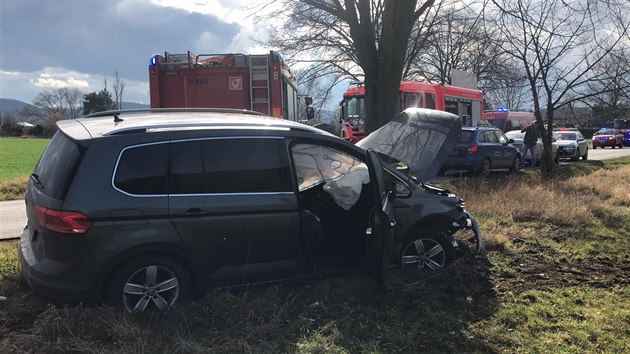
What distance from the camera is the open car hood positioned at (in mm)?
5391

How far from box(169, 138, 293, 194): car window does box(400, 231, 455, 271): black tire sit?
1.56m

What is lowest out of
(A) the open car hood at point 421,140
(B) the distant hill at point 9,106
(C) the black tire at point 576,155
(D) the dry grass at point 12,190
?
(D) the dry grass at point 12,190

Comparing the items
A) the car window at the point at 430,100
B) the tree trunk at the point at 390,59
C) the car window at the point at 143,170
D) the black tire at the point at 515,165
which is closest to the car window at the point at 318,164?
the car window at the point at 143,170

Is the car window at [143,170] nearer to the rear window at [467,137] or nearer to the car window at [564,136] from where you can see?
the rear window at [467,137]

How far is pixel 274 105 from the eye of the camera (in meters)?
11.1

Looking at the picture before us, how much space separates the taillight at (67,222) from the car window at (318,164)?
2030 millimetres

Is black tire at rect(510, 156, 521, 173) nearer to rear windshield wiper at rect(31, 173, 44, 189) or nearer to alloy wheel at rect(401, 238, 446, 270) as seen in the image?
alloy wheel at rect(401, 238, 446, 270)

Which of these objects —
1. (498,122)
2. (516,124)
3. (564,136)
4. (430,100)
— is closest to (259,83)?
(430,100)

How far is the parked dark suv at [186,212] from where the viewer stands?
12.8ft

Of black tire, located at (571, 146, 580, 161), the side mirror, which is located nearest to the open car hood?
the side mirror

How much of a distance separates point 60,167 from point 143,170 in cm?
64

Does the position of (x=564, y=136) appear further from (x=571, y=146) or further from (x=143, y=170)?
(x=143, y=170)

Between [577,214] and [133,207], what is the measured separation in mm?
7179

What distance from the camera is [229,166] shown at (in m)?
4.39
